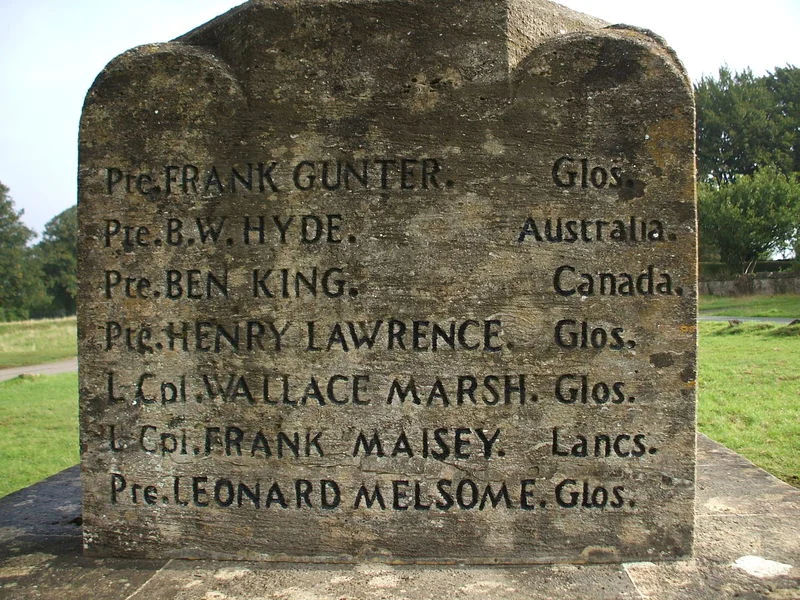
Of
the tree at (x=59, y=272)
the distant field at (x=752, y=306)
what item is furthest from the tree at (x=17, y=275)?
the distant field at (x=752, y=306)

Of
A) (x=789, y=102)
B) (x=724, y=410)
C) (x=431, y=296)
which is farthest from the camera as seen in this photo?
(x=789, y=102)

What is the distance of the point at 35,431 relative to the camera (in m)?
7.64

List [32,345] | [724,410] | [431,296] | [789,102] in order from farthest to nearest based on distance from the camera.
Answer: [789,102]
[32,345]
[724,410]
[431,296]

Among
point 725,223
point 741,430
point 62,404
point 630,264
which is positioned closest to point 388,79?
point 630,264

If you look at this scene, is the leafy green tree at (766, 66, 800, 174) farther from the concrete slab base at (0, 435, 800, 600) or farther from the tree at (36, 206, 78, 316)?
the tree at (36, 206, 78, 316)

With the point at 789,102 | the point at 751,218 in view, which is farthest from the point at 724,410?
the point at 789,102

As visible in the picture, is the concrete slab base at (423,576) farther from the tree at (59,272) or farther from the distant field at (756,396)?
the tree at (59,272)

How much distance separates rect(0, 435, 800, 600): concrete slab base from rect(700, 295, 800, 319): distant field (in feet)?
59.9

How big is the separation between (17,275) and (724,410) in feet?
189

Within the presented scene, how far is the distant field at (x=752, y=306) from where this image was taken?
2058 centimetres

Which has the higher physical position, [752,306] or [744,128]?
[744,128]

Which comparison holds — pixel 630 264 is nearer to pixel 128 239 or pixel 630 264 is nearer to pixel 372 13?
pixel 372 13

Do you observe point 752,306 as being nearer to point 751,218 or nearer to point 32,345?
point 751,218

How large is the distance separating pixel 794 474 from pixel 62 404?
8838mm
